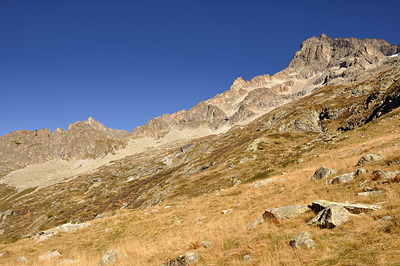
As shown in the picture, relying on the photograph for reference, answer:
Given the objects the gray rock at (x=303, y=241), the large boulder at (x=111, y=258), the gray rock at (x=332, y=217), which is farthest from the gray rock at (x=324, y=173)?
the large boulder at (x=111, y=258)

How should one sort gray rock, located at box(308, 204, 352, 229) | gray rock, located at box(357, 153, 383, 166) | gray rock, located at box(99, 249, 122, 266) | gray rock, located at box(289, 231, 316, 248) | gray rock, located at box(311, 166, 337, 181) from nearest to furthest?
gray rock, located at box(289, 231, 316, 248) < gray rock, located at box(308, 204, 352, 229) < gray rock, located at box(99, 249, 122, 266) < gray rock, located at box(357, 153, 383, 166) < gray rock, located at box(311, 166, 337, 181)

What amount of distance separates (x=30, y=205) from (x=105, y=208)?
120 meters

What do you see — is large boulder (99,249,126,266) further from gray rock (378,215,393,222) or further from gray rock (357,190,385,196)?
gray rock (357,190,385,196)

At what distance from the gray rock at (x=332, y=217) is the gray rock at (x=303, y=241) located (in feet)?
5.67

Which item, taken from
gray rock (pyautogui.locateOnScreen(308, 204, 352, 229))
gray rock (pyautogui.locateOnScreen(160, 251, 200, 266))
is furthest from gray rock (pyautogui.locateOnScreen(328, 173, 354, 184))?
gray rock (pyautogui.locateOnScreen(160, 251, 200, 266))

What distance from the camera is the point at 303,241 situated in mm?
7574

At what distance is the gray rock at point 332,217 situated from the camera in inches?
348

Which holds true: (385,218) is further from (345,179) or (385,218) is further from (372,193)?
(345,179)

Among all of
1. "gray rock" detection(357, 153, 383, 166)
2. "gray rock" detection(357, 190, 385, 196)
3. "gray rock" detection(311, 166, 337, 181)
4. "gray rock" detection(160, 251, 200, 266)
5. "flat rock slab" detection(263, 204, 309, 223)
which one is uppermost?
"gray rock" detection(160, 251, 200, 266)

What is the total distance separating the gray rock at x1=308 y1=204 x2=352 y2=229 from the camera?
8844 millimetres

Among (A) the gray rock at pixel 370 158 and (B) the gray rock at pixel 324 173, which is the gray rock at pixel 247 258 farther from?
(A) the gray rock at pixel 370 158

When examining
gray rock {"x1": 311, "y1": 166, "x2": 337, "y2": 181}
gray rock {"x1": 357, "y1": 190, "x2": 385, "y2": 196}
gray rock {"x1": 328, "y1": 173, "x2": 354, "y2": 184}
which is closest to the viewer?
gray rock {"x1": 357, "y1": 190, "x2": 385, "y2": 196}

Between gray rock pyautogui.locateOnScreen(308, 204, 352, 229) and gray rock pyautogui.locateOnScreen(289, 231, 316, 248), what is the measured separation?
1.73m

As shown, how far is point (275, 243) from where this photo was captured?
8328 mm
